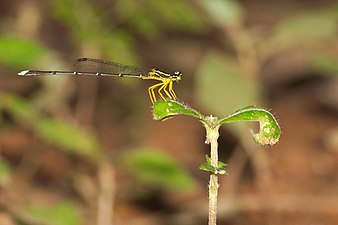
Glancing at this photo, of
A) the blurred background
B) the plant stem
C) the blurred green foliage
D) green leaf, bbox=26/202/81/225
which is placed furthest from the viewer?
the blurred background

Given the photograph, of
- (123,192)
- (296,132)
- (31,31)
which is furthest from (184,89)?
(123,192)

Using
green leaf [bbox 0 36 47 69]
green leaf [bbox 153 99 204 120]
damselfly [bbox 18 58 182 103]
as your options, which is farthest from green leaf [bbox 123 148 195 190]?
green leaf [bbox 153 99 204 120]

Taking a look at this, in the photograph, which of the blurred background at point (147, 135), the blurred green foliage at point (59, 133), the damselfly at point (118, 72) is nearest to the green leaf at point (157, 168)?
the blurred background at point (147, 135)

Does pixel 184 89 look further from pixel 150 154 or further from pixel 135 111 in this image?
pixel 150 154

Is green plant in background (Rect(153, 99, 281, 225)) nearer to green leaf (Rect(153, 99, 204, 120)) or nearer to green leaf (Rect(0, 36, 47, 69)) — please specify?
green leaf (Rect(153, 99, 204, 120))

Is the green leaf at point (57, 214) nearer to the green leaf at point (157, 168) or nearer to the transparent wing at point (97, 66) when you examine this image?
the green leaf at point (157, 168)

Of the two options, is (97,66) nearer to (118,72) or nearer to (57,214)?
(118,72)

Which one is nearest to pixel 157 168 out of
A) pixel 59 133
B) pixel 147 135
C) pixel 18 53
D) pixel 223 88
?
pixel 59 133
